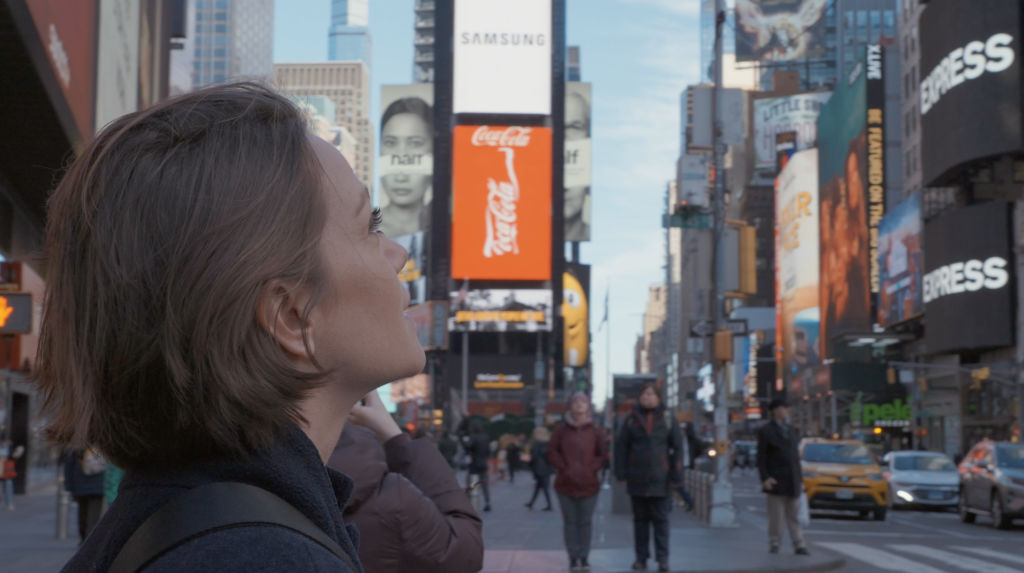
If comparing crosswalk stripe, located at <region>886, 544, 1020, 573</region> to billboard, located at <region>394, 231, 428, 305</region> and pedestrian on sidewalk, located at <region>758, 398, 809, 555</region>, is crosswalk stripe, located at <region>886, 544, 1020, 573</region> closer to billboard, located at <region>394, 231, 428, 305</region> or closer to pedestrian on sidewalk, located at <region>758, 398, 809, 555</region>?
pedestrian on sidewalk, located at <region>758, 398, 809, 555</region>

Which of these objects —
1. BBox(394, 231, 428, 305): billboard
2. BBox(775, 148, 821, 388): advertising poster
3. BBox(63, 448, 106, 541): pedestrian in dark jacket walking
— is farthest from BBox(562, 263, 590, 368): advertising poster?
BBox(63, 448, 106, 541): pedestrian in dark jacket walking

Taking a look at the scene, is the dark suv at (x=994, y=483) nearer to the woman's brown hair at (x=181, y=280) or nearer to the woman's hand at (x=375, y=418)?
the woman's hand at (x=375, y=418)

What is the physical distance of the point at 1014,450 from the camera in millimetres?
24609

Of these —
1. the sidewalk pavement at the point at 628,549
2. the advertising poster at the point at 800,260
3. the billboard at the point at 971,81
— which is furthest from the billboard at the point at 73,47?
the advertising poster at the point at 800,260

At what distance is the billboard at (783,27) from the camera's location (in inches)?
4801

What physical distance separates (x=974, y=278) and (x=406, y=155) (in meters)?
57.7

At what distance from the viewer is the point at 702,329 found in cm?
2298

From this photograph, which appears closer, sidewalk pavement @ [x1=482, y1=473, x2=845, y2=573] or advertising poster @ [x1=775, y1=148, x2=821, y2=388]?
sidewalk pavement @ [x1=482, y1=473, x2=845, y2=573]

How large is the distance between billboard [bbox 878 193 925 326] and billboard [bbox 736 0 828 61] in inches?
1926

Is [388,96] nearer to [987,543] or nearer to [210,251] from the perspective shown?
[987,543]

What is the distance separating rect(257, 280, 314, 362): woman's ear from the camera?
142cm

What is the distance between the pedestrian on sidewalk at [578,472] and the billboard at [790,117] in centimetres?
10719

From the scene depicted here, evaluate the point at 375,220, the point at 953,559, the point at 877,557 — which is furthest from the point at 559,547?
the point at 375,220

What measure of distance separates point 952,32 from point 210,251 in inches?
2575
